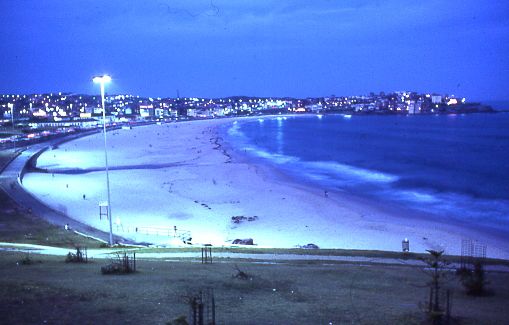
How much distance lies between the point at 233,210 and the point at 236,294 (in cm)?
1768

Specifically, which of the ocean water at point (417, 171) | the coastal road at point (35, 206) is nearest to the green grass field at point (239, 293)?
the coastal road at point (35, 206)

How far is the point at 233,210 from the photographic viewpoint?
1062 inches

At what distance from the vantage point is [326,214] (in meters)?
26.3

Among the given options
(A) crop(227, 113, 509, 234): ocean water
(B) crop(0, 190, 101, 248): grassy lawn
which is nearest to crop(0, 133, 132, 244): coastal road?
(B) crop(0, 190, 101, 248): grassy lawn

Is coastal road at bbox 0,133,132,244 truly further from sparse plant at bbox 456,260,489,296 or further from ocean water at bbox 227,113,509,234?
ocean water at bbox 227,113,509,234

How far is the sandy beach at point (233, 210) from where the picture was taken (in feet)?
69.8

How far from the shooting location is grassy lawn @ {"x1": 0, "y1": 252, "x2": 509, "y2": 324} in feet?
25.5

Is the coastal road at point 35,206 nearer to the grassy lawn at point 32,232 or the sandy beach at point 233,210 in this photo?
the grassy lawn at point 32,232

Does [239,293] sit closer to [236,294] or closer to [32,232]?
[236,294]

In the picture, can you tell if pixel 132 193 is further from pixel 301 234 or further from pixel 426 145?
pixel 426 145

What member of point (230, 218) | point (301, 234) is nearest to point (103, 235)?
point (230, 218)

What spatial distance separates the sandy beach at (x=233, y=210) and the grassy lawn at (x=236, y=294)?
819 centimetres

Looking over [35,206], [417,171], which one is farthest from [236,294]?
[417,171]

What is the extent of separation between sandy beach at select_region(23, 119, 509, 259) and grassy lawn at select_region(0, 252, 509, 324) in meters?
8.19
